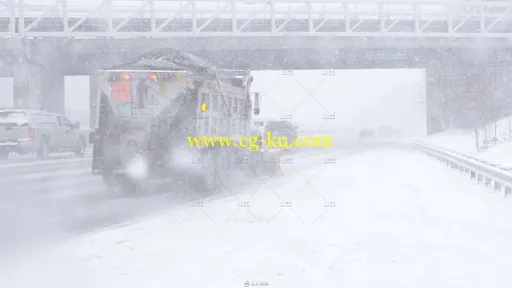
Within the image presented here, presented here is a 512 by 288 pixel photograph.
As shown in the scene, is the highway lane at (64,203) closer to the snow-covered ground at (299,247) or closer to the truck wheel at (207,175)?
the truck wheel at (207,175)

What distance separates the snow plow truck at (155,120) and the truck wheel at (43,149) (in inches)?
461

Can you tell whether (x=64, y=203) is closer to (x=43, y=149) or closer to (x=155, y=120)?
(x=155, y=120)

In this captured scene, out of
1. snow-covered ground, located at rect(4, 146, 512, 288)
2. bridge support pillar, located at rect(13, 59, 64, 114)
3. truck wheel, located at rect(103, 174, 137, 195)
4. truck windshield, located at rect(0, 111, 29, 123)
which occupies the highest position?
bridge support pillar, located at rect(13, 59, 64, 114)

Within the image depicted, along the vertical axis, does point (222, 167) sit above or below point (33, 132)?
below

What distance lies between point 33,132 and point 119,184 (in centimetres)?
1117

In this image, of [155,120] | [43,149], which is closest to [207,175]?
[155,120]

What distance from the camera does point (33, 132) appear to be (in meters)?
22.4

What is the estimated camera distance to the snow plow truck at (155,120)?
1174 centimetres

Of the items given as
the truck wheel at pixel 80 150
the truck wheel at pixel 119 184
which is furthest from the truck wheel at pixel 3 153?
the truck wheel at pixel 119 184

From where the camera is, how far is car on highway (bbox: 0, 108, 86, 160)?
864 inches

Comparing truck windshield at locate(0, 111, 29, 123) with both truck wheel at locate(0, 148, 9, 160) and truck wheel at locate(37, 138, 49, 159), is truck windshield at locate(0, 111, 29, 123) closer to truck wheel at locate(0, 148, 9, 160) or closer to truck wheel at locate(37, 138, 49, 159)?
truck wheel at locate(0, 148, 9, 160)

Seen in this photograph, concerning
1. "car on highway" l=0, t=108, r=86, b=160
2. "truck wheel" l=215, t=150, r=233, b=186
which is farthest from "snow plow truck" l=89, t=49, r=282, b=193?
"car on highway" l=0, t=108, r=86, b=160

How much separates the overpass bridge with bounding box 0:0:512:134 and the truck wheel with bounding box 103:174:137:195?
19764 millimetres

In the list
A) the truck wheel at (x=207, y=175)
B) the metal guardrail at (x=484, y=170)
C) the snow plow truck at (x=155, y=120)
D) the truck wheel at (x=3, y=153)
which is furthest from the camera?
the truck wheel at (x=3, y=153)
